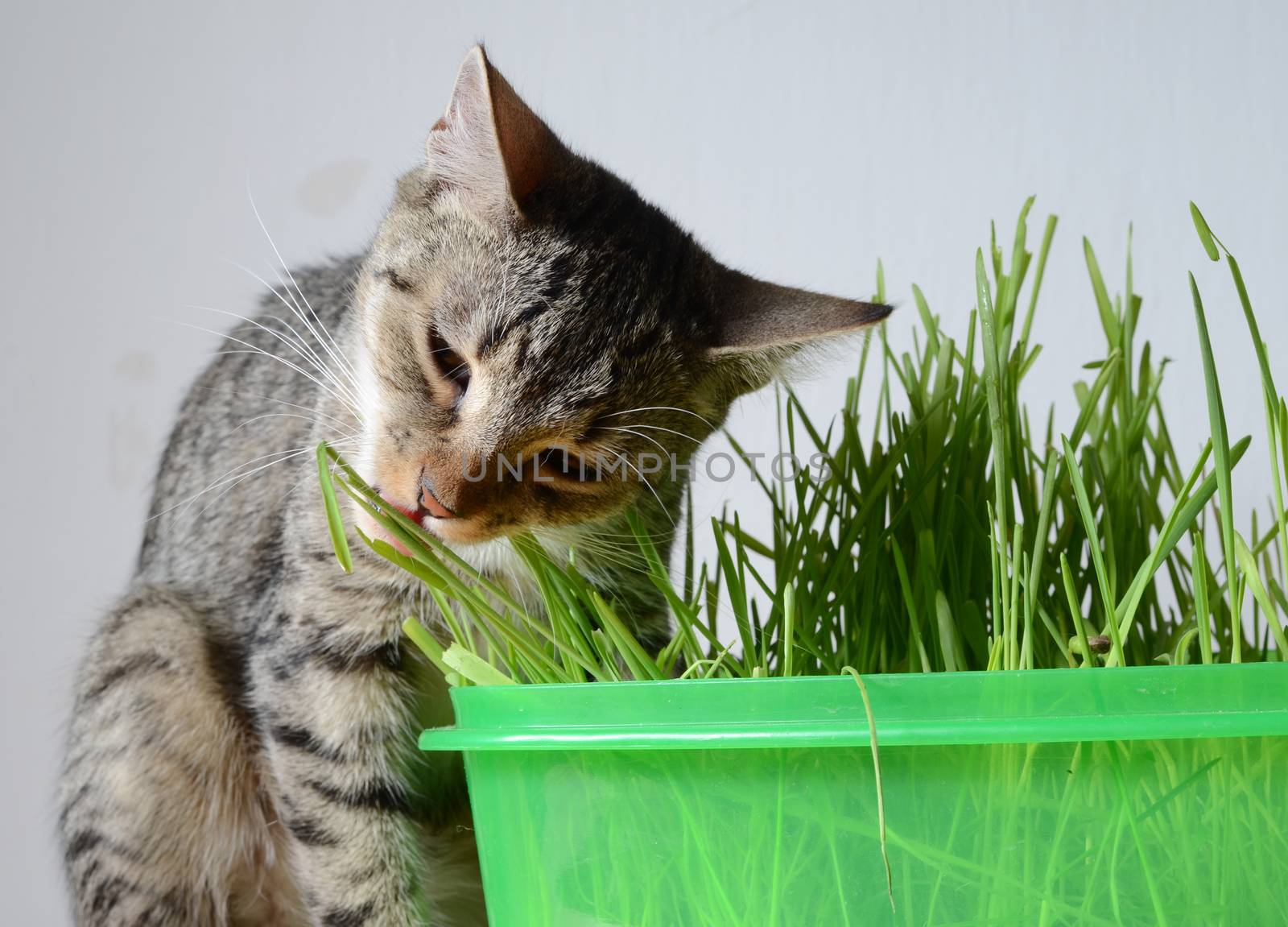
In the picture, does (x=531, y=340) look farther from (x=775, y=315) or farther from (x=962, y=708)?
(x=962, y=708)

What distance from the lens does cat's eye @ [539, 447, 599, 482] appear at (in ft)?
2.85

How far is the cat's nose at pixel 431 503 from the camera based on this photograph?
810 mm

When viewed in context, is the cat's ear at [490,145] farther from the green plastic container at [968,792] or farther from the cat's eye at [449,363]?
the green plastic container at [968,792]

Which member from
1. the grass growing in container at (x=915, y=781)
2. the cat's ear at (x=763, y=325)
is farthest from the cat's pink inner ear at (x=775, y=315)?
the grass growing in container at (x=915, y=781)

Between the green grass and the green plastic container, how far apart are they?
95 millimetres

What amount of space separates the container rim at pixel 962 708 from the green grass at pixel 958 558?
0.10 m

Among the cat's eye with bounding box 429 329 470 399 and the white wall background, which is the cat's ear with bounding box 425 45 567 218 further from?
the white wall background

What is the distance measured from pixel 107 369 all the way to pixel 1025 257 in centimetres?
121

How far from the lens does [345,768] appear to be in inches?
35.0

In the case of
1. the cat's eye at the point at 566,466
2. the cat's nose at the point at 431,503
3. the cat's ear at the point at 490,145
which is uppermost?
the cat's ear at the point at 490,145

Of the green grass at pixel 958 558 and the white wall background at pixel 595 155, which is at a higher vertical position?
the white wall background at pixel 595 155

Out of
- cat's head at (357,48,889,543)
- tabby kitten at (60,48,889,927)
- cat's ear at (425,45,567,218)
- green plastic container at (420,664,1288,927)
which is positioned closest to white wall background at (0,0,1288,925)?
tabby kitten at (60,48,889,927)

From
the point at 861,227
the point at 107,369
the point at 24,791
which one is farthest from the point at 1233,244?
the point at 24,791

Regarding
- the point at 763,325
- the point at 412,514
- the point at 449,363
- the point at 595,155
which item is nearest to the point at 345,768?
the point at 412,514
